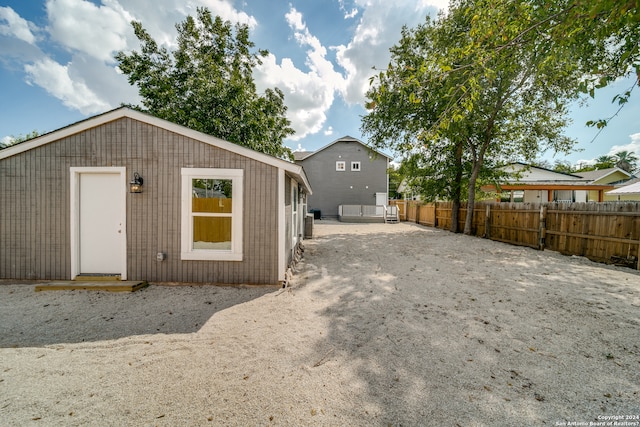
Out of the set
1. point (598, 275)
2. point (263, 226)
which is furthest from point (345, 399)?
point (598, 275)

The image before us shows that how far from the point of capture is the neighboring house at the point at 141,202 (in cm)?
486

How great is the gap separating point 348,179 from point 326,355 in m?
21.8

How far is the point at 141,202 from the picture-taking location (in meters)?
4.87

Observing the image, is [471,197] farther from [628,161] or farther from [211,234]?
[628,161]

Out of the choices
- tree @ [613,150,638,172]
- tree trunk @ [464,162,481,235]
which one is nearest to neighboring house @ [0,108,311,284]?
tree trunk @ [464,162,481,235]

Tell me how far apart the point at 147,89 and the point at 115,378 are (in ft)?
45.3

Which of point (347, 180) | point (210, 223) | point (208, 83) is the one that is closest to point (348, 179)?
point (347, 180)

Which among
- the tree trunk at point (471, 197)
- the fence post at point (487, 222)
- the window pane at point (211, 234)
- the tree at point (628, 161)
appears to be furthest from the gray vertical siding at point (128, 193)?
the tree at point (628, 161)

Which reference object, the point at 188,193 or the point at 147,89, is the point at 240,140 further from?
the point at 188,193

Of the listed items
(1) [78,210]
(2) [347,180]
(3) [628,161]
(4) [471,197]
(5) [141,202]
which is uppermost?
(3) [628,161]

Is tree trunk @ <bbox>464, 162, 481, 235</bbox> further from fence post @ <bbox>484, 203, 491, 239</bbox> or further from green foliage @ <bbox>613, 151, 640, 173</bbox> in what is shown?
green foliage @ <bbox>613, 151, 640, 173</bbox>

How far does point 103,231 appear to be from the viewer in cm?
496

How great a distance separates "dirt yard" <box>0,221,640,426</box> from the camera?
195 cm

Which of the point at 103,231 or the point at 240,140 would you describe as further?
the point at 240,140
